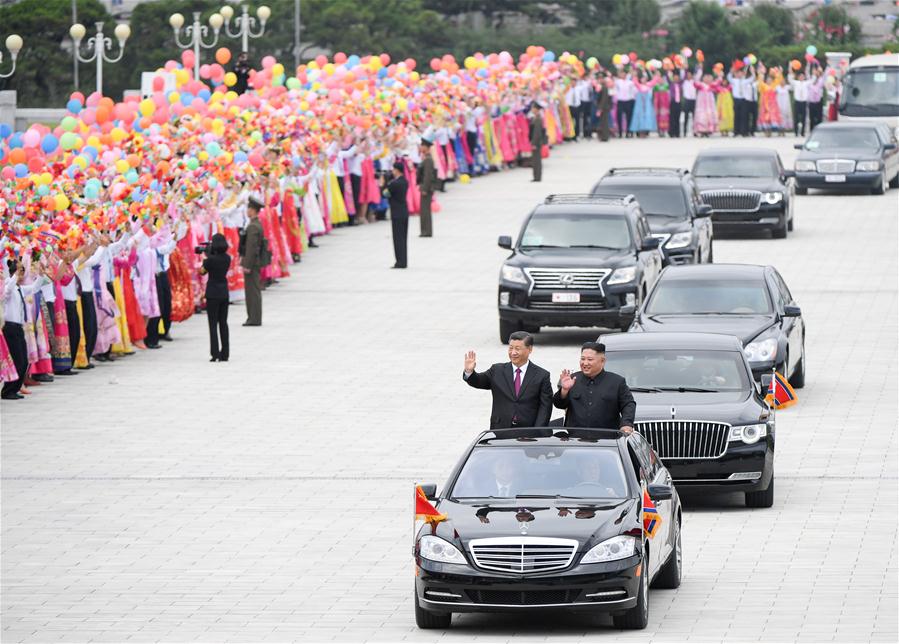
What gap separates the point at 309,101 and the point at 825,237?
391 inches

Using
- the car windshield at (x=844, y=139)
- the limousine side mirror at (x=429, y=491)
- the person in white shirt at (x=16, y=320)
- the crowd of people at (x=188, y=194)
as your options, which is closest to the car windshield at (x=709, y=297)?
the crowd of people at (x=188, y=194)

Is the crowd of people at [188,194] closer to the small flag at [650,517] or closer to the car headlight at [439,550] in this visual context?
the car headlight at [439,550]

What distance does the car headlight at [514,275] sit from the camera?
2736 cm

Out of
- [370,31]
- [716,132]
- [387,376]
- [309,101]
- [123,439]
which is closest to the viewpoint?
[123,439]

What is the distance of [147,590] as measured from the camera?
1498 cm

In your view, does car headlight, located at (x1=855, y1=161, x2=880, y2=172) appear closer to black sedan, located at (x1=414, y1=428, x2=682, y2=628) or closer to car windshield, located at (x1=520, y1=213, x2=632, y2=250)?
car windshield, located at (x1=520, y1=213, x2=632, y2=250)

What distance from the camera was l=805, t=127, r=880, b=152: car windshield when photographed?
46.2 meters

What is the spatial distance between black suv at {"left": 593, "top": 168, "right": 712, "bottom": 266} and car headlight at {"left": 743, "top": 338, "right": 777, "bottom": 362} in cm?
885

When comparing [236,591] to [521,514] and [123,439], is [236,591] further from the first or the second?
[123,439]

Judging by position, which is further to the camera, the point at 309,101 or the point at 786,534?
the point at 309,101

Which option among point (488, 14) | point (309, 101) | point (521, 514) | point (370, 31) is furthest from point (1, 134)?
point (488, 14)

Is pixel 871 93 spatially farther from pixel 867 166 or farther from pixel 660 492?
pixel 660 492

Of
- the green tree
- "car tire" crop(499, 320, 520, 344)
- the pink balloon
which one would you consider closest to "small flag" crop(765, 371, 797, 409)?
"car tire" crop(499, 320, 520, 344)

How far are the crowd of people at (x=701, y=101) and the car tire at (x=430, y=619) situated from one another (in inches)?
1849
